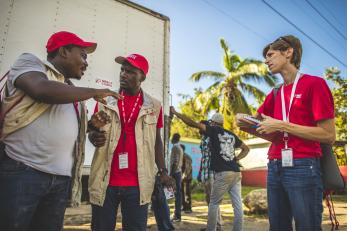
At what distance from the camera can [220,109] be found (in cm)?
1772

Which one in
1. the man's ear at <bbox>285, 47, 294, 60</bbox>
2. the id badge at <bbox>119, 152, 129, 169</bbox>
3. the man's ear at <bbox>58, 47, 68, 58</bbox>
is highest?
the man's ear at <bbox>285, 47, 294, 60</bbox>

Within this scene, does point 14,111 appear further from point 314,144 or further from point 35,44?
point 35,44

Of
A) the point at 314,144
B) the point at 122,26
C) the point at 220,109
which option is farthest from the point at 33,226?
the point at 220,109

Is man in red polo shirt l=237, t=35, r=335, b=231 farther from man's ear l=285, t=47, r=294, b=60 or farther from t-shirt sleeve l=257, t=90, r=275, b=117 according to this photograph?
t-shirt sleeve l=257, t=90, r=275, b=117

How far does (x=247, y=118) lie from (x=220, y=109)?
1573 cm

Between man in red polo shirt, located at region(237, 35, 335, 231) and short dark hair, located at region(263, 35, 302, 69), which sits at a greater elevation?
short dark hair, located at region(263, 35, 302, 69)

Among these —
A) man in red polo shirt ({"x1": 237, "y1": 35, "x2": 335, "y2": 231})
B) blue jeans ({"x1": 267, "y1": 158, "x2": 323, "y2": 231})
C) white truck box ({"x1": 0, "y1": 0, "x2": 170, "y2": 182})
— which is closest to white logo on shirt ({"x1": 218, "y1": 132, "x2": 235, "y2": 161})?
white truck box ({"x1": 0, "y1": 0, "x2": 170, "y2": 182})

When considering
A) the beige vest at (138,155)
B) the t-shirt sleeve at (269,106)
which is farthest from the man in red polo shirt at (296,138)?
the beige vest at (138,155)

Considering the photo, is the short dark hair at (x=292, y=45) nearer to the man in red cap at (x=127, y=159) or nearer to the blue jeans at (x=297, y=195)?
the blue jeans at (x=297, y=195)

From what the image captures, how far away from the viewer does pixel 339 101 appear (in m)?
17.2

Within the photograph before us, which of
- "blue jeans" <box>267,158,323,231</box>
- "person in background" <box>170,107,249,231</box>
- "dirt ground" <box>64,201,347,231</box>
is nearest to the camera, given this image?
"blue jeans" <box>267,158,323,231</box>

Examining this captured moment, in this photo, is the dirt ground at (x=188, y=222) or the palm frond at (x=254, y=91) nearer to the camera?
the dirt ground at (x=188, y=222)

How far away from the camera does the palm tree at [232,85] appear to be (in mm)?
17406

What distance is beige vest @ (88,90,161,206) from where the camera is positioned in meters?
2.22
